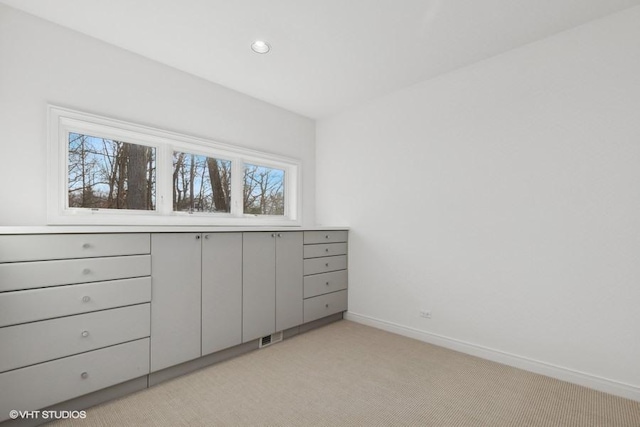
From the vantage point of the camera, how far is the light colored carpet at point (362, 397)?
1.73 metres

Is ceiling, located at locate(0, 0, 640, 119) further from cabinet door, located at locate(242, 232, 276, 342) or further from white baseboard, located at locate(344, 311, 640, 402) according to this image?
white baseboard, located at locate(344, 311, 640, 402)

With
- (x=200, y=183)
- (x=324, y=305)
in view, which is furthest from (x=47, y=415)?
(x=324, y=305)

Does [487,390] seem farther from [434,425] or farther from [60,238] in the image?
[60,238]

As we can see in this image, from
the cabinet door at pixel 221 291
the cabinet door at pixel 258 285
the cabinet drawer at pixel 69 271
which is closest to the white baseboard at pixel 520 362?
the cabinet door at pixel 258 285

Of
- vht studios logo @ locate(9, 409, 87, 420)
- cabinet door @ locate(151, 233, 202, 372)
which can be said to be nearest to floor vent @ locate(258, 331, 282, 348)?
cabinet door @ locate(151, 233, 202, 372)

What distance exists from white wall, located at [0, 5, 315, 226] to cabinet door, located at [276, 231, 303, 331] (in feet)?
3.82

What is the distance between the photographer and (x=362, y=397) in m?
1.95

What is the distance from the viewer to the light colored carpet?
173 centimetres

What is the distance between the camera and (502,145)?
97.5 inches

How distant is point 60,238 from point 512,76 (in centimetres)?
323

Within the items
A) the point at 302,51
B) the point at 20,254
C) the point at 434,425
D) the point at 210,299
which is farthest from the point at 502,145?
the point at 20,254

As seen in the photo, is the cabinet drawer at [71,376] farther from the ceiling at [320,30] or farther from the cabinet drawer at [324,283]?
the ceiling at [320,30]

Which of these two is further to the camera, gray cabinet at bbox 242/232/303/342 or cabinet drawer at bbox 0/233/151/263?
gray cabinet at bbox 242/232/303/342

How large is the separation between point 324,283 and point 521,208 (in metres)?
1.89
